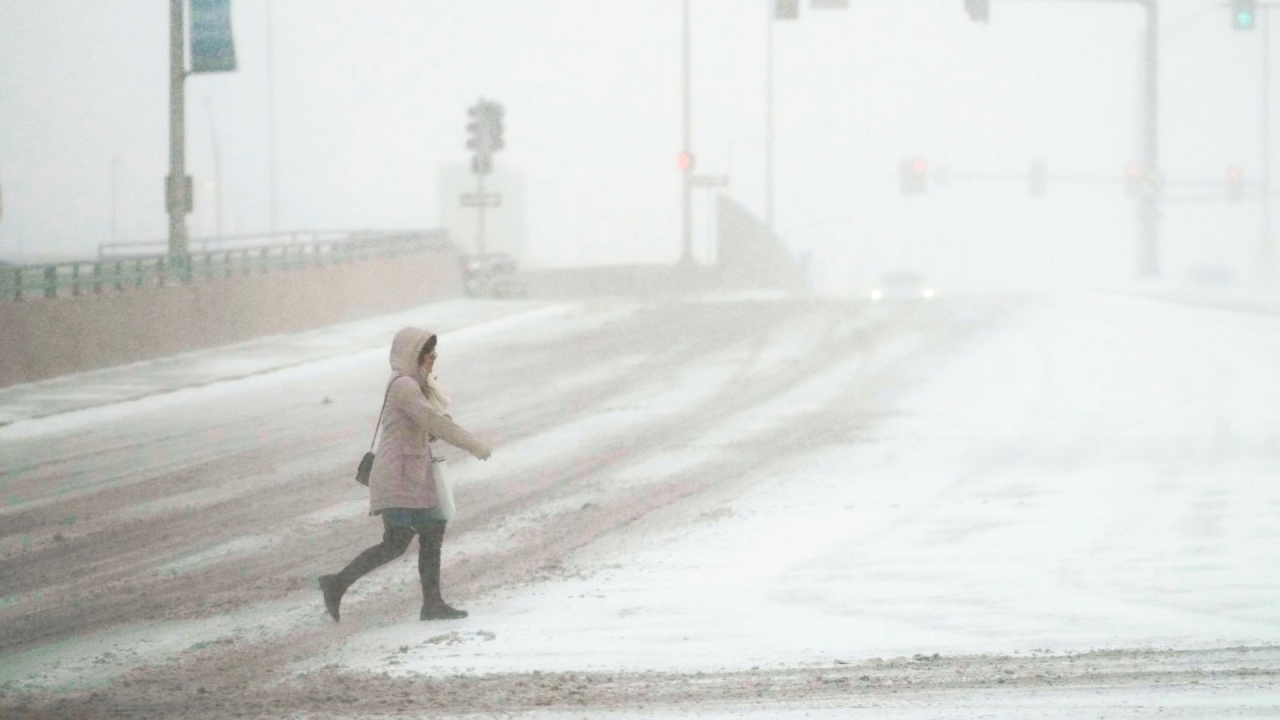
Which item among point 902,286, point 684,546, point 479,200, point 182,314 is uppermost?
point 479,200

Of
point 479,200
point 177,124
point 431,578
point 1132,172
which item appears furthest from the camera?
point 1132,172

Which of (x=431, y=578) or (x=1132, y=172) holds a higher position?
(x=1132, y=172)

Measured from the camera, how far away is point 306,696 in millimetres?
8070

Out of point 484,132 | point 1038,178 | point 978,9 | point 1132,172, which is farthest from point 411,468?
point 1038,178

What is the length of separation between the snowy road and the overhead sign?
4.73m

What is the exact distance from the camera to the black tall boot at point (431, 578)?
9.88 metres

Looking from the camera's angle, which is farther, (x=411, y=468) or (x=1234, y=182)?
(x=1234, y=182)

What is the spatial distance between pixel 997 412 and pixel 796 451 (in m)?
3.88

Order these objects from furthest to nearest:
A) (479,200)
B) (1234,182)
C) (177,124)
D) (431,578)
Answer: (1234,182) < (479,200) < (177,124) < (431,578)

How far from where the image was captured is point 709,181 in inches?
1934

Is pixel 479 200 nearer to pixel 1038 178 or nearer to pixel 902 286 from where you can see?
pixel 902 286

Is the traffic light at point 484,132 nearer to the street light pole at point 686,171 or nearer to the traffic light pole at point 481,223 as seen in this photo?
the traffic light pole at point 481,223

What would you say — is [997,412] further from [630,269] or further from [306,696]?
[630,269]

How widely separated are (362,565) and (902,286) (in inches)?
2071
